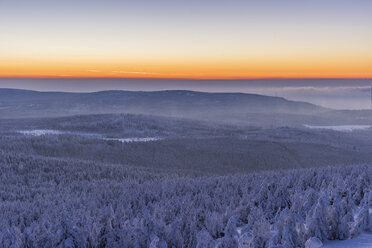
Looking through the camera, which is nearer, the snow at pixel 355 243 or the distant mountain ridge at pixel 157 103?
the snow at pixel 355 243

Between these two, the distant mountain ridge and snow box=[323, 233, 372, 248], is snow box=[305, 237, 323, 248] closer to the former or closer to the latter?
snow box=[323, 233, 372, 248]

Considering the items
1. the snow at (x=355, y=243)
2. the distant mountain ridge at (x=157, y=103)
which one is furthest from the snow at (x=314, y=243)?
the distant mountain ridge at (x=157, y=103)

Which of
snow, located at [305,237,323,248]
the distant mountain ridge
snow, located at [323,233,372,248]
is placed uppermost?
snow, located at [305,237,323,248]

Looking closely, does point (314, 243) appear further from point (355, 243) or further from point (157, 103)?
point (157, 103)

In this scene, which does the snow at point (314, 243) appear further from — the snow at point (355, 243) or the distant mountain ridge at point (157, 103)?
the distant mountain ridge at point (157, 103)

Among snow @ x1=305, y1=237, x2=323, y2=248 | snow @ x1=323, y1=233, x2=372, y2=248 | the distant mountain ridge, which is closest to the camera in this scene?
snow @ x1=305, y1=237, x2=323, y2=248

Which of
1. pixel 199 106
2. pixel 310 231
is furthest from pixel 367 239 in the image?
pixel 199 106

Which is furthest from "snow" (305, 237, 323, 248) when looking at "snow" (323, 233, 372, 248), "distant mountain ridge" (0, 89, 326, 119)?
"distant mountain ridge" (0, 89, 326, 119)
